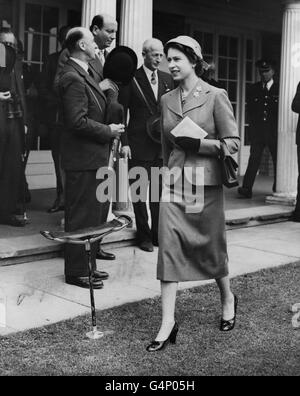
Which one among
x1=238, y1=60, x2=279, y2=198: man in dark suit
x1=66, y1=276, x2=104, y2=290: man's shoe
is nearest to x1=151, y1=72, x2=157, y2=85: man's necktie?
x1=66, y1=276, x2=104, y2=290: man's shoe

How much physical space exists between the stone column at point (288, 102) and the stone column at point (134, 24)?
9.69 ft

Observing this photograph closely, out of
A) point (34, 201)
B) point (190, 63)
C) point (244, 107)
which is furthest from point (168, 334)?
point (244, 107)

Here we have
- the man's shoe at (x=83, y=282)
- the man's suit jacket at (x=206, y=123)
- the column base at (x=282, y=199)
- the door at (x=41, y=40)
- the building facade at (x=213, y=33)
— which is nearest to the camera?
the man's suit jacket at (x=206, y=123)

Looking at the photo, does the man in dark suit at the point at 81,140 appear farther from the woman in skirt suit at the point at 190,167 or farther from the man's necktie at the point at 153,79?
the man's necktie at the point at 153,79

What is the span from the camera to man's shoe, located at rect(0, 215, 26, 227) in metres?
7.54

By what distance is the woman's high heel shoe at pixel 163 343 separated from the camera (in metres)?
4.32

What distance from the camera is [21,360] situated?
13.4 ft

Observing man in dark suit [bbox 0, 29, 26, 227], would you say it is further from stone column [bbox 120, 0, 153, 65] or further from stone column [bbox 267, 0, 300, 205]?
stone column [bbox 267, 0, 300, 205]

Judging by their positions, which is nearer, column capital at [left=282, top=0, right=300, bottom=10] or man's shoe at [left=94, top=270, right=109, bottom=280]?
man's shoe at [left=94, top=270, right=109, bottom=280]

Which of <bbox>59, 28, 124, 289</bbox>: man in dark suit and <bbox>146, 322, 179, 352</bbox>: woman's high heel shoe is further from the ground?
<bbox>59, 28, 124, 289</bbox>: man in dark suit

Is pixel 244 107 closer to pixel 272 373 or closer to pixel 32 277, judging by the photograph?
pixel 32 277

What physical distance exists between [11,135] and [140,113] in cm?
158

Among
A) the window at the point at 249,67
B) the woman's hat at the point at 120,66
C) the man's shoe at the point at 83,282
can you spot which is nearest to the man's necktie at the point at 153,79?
the woman's hat at the point at 120,66

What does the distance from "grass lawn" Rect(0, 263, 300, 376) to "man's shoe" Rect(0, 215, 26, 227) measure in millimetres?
2563
